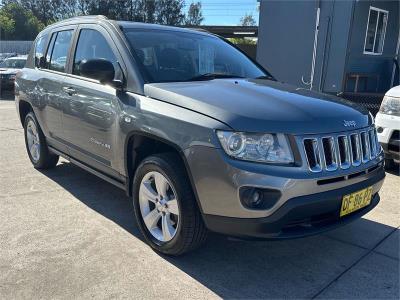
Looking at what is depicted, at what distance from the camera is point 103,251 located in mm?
3484

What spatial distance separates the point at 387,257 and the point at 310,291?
3.18ft

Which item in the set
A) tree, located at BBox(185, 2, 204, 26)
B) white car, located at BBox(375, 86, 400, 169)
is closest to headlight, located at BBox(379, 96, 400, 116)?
white car, located at BBox(375, 86, 400, 169)

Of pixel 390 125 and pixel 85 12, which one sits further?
pixel 85 12

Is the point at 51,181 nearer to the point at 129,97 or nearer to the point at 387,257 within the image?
the point at 129,97

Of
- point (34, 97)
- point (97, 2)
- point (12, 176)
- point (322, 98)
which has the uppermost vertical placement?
point (97, 2)

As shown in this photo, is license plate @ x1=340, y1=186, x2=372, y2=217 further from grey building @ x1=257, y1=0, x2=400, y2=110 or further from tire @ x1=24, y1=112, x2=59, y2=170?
grey building @ x1=257, y1=0, x2=400, y2=110

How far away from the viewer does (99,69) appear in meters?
3.61

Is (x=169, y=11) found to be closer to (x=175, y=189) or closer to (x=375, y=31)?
(x=375, y=31)

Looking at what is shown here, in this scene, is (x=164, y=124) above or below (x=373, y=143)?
above

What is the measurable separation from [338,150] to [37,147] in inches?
161

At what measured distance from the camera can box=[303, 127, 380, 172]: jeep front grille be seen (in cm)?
288

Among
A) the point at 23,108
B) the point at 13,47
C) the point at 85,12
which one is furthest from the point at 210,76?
the point at 85,12

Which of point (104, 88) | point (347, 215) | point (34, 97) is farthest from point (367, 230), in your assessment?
point (34, 97)

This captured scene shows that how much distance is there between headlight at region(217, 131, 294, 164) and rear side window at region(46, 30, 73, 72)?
2.70 m
